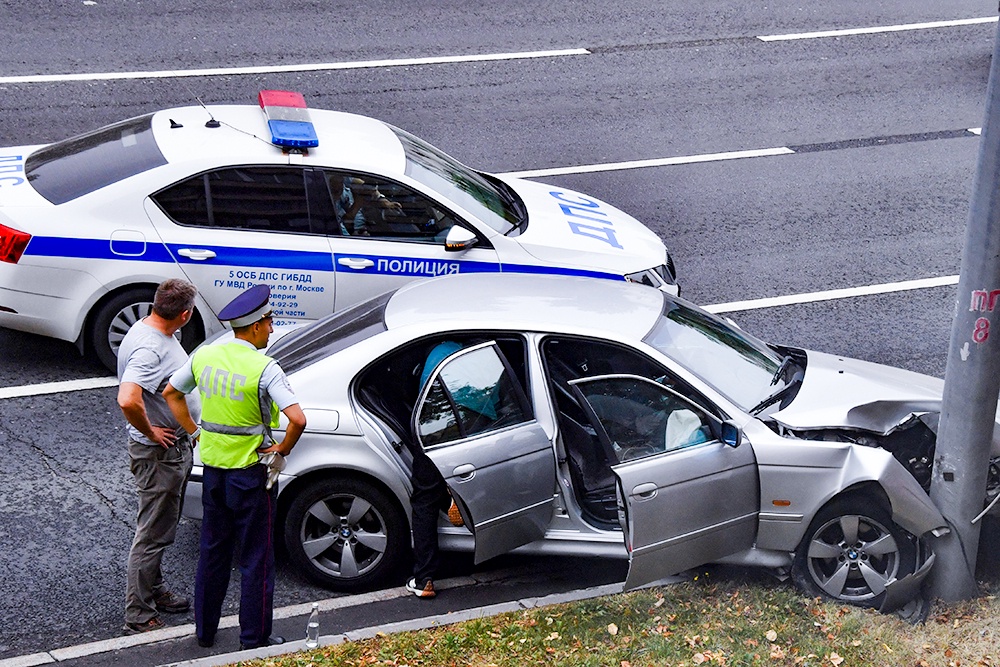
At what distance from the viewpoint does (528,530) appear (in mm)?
6605

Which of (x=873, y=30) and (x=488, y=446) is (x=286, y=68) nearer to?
(x=873, y=30)

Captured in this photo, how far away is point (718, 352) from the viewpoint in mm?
7102

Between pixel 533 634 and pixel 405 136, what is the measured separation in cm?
496

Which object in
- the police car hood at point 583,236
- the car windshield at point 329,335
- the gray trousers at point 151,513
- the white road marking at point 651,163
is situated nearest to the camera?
the gray trousers at point 151,513

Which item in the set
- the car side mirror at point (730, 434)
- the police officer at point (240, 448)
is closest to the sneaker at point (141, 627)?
the police officer at point (240, 448)

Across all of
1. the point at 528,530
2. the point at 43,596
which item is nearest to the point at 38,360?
the point at 43,596

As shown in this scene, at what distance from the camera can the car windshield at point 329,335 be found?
6926 millimetres

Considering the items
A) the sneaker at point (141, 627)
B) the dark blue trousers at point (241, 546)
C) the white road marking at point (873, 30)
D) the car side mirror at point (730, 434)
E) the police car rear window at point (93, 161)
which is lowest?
the sneaker at point (141, 627)

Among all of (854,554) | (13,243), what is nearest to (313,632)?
(854,554)

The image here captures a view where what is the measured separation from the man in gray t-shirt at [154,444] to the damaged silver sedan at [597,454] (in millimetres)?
293

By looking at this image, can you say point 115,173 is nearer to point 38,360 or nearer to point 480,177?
point 38,360

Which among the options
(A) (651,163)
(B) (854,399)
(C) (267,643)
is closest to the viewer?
(C) (267,643)

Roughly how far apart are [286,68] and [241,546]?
1005cm

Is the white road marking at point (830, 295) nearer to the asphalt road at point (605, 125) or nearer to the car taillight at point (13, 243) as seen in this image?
the asphalt road at point (605, 125)
